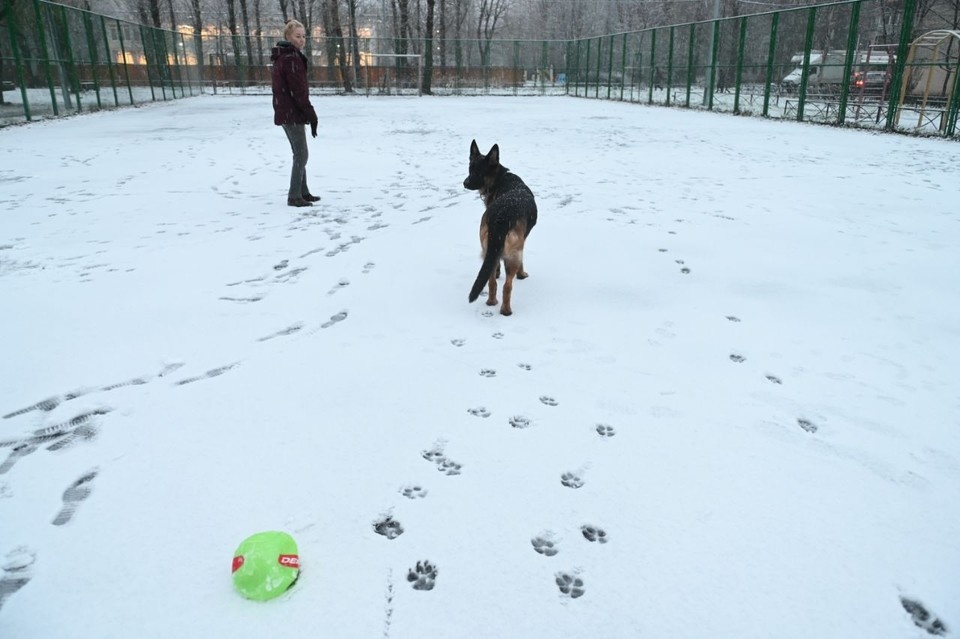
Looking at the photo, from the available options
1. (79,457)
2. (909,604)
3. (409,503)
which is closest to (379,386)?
(409,503)

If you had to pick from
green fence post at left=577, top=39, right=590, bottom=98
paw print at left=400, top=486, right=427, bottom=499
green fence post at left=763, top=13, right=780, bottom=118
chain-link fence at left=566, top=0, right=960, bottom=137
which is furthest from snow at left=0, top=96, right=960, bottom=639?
green fence post at left=577, top=39, right=590, bottom=98

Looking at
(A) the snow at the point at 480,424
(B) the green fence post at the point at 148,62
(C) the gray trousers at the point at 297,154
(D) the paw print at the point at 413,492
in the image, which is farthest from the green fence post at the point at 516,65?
(D) the paw print at the point at 413,492

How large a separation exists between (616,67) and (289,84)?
76.5 ft

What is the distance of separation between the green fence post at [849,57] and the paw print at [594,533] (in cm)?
1607

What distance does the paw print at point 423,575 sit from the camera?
175 cm

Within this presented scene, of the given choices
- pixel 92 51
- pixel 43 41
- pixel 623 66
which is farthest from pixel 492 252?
pixel 623 66

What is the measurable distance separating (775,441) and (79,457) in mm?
2882

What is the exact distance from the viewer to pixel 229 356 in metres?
3.15

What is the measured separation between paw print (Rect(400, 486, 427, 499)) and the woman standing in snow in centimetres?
503

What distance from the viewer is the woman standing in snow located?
611 cm

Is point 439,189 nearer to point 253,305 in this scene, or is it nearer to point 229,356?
point 253,305

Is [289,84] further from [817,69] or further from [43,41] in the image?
[817,69]

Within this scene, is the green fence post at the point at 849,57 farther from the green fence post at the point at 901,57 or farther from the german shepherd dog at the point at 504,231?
the german shepherd dog at the point at 504,231

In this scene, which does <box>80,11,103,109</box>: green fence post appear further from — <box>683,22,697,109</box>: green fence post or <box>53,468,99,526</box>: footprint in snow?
<box>53,468,99,526</box>: footprint in snow
